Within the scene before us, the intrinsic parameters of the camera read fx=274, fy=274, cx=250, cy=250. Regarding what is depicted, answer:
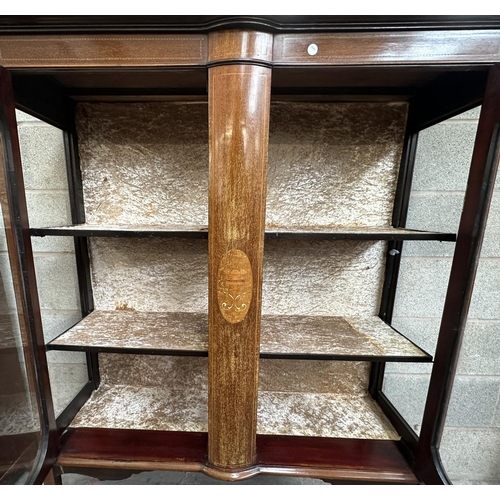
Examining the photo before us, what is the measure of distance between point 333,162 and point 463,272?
508 millimetres

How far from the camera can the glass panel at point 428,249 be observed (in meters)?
0.95

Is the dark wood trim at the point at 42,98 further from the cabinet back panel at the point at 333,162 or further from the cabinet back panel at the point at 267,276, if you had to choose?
the cabinet back panel at the point at 333,162

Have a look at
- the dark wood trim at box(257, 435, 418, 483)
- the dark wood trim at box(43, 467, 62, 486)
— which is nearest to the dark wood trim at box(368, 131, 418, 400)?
the dark wood trim at box(257, 435, 418, 483)

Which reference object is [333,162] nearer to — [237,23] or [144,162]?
[237,23]

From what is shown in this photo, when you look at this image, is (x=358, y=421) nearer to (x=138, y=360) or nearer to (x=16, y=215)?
(x=138, y=360)

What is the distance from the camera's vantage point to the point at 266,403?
1.03 m

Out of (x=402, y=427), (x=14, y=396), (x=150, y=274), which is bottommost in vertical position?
(x=402, y=427)

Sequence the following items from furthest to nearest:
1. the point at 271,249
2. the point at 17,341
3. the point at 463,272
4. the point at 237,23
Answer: the point at 271,249
the point at 17,341
the point at 463,272
the point at 237,23

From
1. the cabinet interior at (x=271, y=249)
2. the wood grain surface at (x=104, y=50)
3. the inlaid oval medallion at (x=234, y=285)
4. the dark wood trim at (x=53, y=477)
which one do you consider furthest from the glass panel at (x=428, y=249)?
the dark wood trim at (x=53, y=477)

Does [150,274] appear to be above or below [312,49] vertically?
below

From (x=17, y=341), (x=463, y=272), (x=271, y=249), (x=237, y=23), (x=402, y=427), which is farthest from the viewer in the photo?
(x=271, y=249)

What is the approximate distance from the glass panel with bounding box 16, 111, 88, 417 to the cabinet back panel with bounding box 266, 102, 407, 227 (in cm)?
76

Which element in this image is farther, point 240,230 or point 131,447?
point 131,447

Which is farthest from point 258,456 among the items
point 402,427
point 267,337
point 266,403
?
point 402,427
